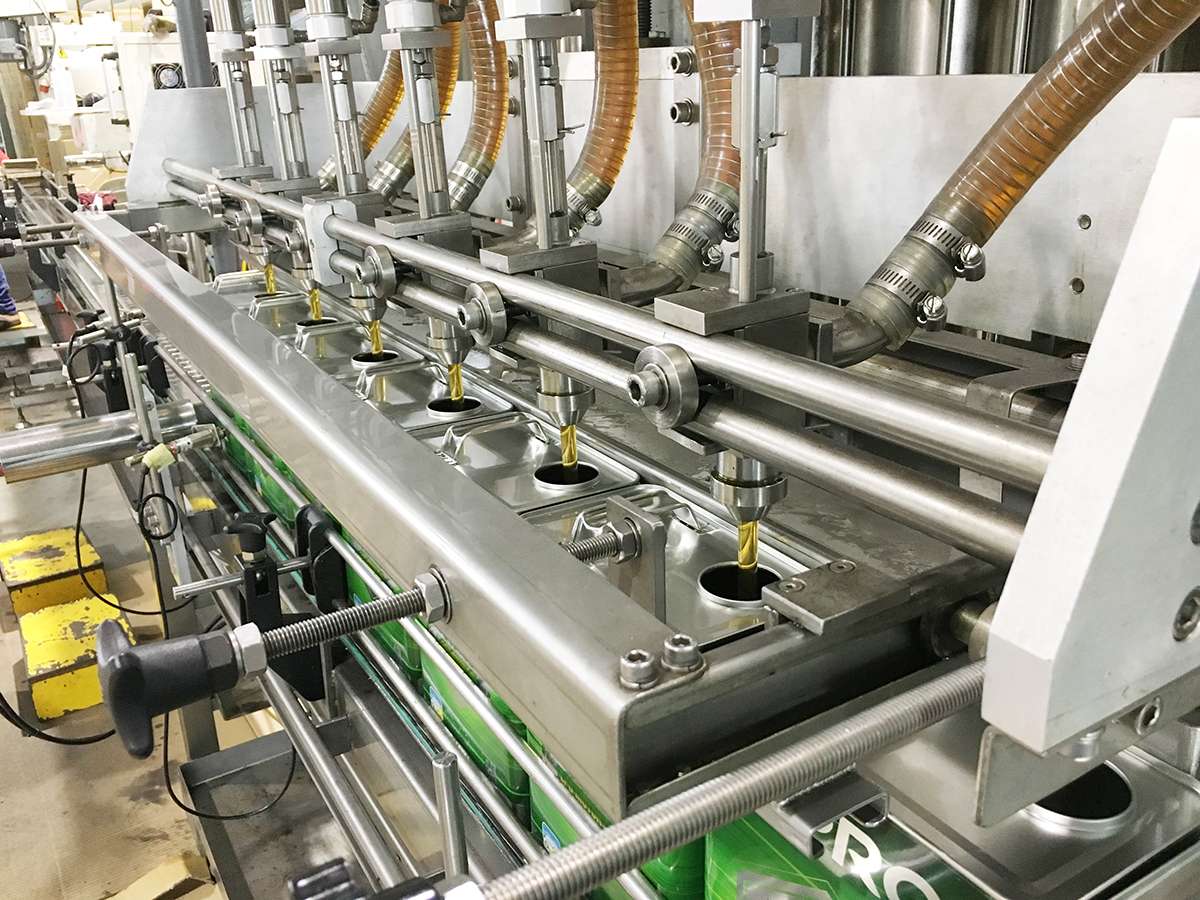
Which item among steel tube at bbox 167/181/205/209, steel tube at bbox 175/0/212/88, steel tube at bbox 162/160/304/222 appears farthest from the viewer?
steel tube at bbox 175/0/212/88

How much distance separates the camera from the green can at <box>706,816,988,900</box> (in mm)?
626

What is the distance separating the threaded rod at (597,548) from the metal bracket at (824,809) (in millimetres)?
280

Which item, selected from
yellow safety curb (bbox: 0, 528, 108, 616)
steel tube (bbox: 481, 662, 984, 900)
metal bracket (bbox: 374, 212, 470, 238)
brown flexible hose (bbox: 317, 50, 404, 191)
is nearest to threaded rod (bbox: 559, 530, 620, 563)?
steel tube (bbox: 481, 662, 984, 900)

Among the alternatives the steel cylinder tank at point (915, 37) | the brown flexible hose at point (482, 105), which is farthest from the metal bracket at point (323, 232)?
the steel cylinder tank at point (915, 37)

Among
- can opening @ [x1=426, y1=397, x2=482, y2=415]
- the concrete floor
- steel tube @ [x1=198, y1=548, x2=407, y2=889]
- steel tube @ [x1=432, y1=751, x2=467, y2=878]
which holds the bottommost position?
the concrete floor

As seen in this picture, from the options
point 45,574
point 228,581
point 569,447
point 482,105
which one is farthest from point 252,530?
point 45,574

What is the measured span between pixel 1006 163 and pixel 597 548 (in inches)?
19.4

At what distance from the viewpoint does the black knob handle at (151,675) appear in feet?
2.20

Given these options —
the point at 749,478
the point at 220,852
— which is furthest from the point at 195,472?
the point at 749,478

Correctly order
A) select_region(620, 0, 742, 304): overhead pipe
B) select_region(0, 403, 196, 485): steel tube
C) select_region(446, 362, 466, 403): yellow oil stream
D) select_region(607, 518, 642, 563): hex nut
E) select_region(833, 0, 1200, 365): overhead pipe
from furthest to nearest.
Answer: select_region(0, 403, 196, 485): steel tube < select_region(446, 362, 466, 403): yellow oil stream < select_region(620, 0, 742, 304): overhead pipe < select_region(607, 518, 642, 563): hex nut < select_region(833, 0, 1200, 365): overhead pipe

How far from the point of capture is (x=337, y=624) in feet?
2.67

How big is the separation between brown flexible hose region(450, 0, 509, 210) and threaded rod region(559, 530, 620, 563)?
936 millimetres

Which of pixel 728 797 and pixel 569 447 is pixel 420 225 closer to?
pixel 569 447

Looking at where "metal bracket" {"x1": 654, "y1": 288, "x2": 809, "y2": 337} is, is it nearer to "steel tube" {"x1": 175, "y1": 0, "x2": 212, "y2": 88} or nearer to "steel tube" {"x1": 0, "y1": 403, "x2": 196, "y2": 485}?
"steel tube" {"x1": 0, "y1": 403, "x2": 196, "y2": 485}
